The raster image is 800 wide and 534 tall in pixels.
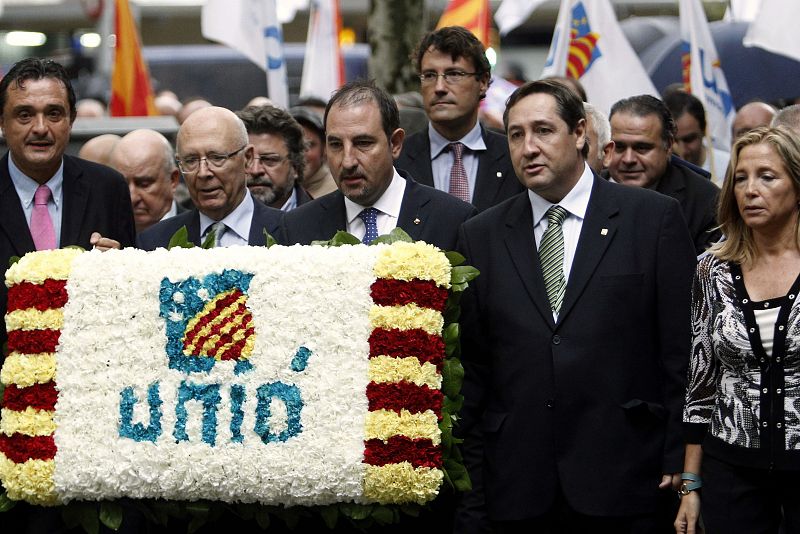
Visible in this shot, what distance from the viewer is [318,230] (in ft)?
20.4

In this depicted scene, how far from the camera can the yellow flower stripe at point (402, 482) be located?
5164 millimetres

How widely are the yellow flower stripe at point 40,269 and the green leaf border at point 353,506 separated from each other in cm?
89

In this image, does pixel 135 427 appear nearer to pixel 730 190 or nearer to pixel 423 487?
pixel 423 487

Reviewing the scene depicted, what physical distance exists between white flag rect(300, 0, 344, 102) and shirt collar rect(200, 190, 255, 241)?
5820 mm

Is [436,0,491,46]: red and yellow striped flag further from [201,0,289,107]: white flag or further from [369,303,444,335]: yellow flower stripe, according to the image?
[369,303,444,335]: yellow flower stripe

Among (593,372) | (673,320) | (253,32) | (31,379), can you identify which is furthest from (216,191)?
(253,32)

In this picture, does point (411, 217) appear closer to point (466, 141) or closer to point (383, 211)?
point (383, 211)

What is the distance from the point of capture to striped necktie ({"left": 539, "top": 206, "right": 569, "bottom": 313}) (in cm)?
544

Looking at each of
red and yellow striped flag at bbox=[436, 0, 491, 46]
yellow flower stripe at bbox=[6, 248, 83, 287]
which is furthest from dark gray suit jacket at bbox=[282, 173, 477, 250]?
red and yellow striped flag at bbox=[436, 0, 491, 46]

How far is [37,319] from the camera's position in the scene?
5406 millimetres

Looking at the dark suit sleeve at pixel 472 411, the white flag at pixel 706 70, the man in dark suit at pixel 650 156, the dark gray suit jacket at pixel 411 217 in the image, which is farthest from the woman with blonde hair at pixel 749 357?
the white flag at pixel 706 70

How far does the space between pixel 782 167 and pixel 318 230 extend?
205 centimetres

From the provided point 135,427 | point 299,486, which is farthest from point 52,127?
point 299,486

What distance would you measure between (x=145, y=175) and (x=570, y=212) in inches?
130
